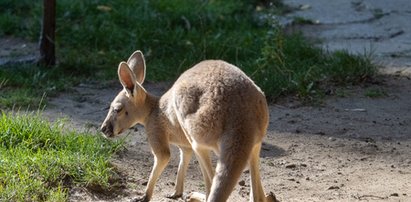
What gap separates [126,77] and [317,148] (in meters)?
1.55

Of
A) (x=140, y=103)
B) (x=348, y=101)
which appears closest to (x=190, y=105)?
(x=140, y=103)

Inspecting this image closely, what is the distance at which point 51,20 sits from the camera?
796 centimetres

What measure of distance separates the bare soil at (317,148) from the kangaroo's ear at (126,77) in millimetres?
588

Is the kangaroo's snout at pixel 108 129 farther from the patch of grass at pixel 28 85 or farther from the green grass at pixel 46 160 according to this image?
the patch of grass at pixel 28 85

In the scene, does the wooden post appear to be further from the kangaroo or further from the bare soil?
the kangaroo

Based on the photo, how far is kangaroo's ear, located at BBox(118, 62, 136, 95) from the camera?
199 inches

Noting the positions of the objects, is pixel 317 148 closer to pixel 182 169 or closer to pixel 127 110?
pixel 182 169

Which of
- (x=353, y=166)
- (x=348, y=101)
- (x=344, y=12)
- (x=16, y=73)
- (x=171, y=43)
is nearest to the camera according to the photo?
(x=353, y=166)

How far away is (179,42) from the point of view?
8469 mm

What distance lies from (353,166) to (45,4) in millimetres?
3380

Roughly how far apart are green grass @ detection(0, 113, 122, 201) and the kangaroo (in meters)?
0.24

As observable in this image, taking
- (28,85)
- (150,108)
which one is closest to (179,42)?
(28,85)

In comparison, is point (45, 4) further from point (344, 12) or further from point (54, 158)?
point (344, 12)

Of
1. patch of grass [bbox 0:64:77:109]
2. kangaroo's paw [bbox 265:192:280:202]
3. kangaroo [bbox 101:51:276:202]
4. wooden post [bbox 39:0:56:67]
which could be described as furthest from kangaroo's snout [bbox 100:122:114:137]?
wooden post [bbox 39:0:56:67]
